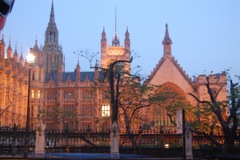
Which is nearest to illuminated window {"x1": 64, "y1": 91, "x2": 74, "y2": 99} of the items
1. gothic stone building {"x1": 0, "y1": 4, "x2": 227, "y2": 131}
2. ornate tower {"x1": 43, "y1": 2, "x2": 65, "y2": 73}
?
gothic stone building {"x1": 0, "y1": 4, "x2": 227, "y2": 131}

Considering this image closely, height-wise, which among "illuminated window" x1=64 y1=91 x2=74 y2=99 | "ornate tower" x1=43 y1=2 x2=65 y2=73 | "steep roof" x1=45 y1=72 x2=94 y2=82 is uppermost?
"ornate tower" x1=43 y1=2 x2=65 y2=73

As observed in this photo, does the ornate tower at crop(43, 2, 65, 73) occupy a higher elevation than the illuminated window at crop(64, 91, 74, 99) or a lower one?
higher

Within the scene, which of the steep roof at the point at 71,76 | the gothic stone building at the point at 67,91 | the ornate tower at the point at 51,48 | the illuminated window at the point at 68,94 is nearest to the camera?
the gothic stone building at the point at 67,91

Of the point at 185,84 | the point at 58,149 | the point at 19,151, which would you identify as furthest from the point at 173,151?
the point at 185,84

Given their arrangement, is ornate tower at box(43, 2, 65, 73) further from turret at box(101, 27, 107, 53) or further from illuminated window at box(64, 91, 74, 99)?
illuminated window at box(64, 91, 74, 99)

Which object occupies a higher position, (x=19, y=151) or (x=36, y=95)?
(x=36, y=95)

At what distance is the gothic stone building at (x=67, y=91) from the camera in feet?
171

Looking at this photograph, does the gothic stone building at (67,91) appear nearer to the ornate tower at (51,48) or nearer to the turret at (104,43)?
the ornate tower at (51,48)

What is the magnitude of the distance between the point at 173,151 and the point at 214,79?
114ft

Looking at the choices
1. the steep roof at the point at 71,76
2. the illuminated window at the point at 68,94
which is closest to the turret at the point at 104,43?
the steep roof at the point at 71,76

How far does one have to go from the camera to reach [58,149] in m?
22.5

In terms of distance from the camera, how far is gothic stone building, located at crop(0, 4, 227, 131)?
52.0 meters

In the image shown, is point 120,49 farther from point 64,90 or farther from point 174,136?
point 174,136

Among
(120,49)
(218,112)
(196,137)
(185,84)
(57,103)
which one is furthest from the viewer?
(120,49)
